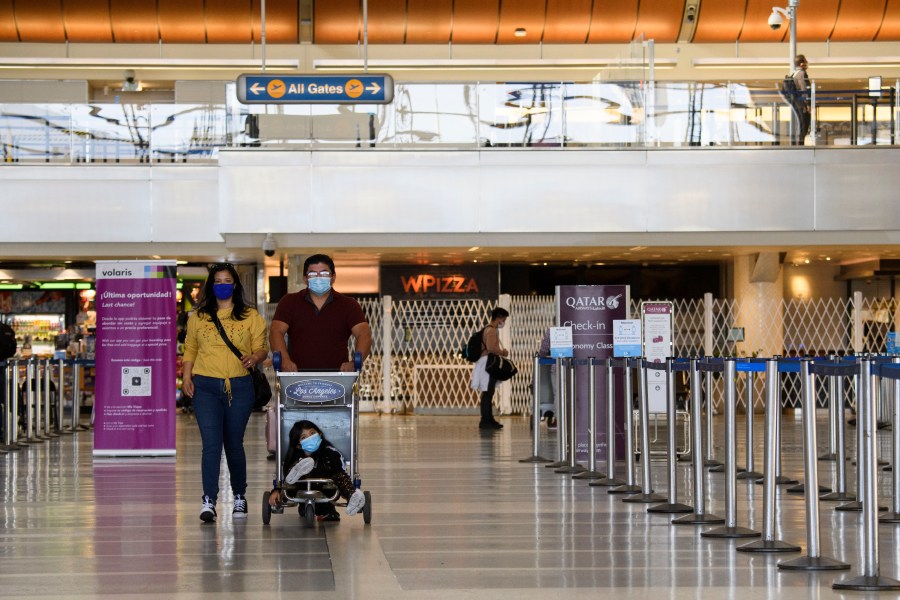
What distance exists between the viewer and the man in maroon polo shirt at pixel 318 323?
7.98 meters

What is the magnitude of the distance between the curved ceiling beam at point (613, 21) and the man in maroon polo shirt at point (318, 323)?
17906 millimetres

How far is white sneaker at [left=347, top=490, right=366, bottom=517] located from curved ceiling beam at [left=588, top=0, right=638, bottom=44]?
61.7 ft

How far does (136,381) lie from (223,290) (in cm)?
540

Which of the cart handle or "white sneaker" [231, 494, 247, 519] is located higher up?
the cart handle

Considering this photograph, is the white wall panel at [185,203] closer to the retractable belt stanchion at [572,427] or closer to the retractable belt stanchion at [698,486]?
the retractable belt stanchion at [572,427]

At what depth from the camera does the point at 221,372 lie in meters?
7.95

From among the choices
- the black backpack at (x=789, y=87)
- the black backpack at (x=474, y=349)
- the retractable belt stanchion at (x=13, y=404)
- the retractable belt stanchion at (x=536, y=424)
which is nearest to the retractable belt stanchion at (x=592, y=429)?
the retractable belt stanchion at (x=536, y=424)

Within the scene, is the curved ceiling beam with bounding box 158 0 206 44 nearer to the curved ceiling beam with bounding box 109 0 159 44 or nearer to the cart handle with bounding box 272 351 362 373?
the curved ceiling beam with bounding box 109 0 159 44

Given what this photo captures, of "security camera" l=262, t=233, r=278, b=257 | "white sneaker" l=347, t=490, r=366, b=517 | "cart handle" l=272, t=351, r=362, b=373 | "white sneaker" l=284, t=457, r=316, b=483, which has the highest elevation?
"security camera" l=262, t=233, r=278, b=257

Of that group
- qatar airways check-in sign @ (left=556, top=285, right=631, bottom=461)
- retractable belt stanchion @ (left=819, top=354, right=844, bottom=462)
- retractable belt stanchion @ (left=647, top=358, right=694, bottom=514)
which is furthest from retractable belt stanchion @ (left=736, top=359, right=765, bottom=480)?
qatar airways check-in sign @ (left=556, top=285, right=631, bottom=461)

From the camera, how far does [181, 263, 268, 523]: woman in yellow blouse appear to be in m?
7.94

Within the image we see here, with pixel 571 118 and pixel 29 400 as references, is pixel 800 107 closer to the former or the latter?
pixel 571 118

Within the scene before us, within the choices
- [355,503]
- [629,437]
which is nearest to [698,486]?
[629,437]

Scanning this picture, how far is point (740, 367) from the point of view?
9430 mm
